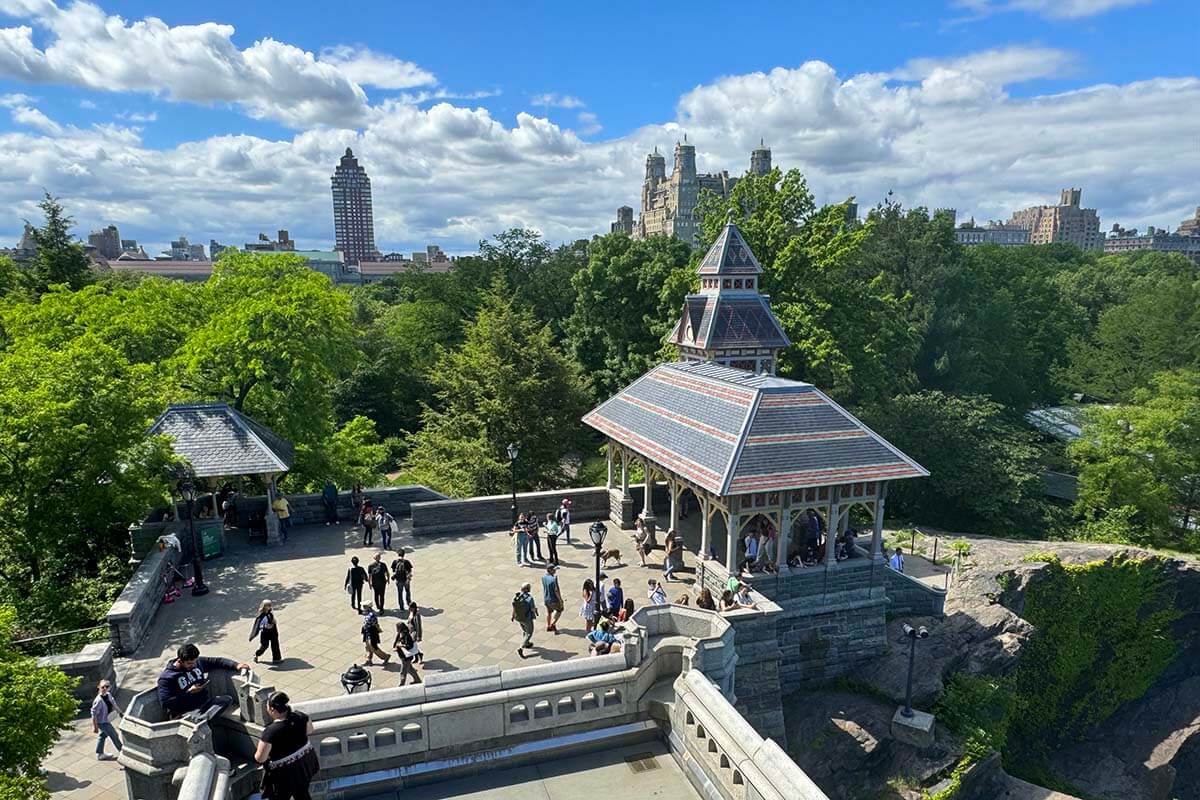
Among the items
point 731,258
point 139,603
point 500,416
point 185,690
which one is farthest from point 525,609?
point 731,258

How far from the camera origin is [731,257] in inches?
1030

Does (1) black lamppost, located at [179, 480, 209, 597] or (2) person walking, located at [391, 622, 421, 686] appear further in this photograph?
(1) black lamppost, located at [179, 480, 209, 597]

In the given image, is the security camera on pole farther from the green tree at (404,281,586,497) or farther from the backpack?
the green tree at (404,281,586,497)

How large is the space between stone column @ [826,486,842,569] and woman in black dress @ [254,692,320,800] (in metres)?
12.0

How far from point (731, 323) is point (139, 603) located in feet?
64.0

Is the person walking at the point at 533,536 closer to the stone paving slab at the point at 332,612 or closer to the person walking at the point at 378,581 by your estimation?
the stone paving slab at the point at 332,612

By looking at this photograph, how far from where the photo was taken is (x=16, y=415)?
14.5 metres

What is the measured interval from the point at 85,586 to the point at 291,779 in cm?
1198

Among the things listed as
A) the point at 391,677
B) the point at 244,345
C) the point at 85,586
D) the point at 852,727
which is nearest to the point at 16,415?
the point at 85,586

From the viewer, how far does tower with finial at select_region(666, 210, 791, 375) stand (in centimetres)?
2580

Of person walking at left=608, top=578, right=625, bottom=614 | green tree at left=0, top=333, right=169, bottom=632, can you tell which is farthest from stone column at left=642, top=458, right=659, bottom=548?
green tree at left=0, top=333, right=169, bottom=632

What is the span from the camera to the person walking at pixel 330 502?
68.0ft

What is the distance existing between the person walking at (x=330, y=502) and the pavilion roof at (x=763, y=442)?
8894 mm

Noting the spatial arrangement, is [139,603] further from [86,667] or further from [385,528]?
[385,528]
